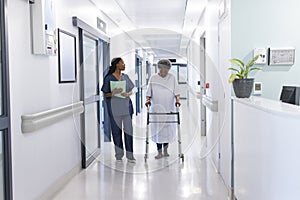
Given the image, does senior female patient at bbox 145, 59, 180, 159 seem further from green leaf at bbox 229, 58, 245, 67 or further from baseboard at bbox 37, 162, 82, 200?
green leaf at bbox 229, 58, 245, 67

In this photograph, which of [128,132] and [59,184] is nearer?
[59,184]

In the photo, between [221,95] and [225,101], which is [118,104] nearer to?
[221,95]

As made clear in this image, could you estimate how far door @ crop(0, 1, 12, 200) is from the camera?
2.65 meters

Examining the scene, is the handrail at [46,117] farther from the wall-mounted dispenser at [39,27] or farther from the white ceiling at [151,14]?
the white ceiling at [151,14]

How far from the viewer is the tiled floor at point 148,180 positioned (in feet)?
12.7

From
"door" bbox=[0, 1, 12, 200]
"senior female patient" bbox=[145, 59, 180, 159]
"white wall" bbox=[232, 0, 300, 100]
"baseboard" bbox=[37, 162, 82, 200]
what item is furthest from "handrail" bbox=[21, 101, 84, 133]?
"white wall" bbox=[232, 0, 300, 100]

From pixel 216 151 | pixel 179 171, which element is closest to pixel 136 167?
pixel 179 171

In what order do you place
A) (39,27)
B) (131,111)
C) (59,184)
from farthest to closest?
(131,111) < (59,184) < (39,27)

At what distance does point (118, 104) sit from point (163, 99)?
0.75 meters

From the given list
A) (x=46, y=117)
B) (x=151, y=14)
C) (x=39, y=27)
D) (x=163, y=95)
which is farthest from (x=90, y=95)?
(x=151, y=14)

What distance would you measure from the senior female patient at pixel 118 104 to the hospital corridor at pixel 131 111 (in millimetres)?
16

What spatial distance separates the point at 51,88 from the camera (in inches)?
150

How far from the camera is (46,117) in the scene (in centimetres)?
353

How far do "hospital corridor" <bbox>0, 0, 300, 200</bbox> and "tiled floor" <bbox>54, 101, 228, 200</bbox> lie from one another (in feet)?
0.05
